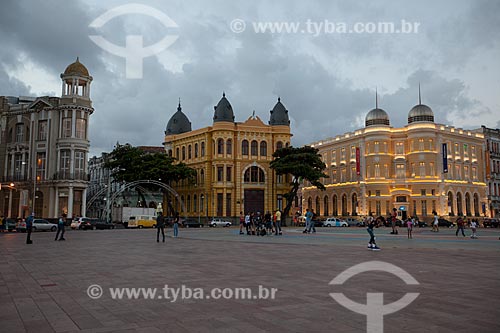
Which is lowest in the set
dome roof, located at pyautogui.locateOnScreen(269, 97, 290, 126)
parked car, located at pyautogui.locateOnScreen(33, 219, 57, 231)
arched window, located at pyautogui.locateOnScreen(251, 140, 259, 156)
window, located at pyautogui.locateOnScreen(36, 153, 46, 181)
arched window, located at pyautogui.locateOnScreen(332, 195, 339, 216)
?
parked car, located at pyautogui.locateOnScreen(33, 219, 57, 231)

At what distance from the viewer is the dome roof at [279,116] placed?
236 ft

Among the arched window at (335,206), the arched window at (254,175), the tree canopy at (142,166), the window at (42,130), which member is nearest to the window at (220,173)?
the arched window at (254,175)

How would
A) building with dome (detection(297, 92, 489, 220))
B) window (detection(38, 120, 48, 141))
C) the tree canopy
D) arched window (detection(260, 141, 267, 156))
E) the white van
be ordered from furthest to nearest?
1. building with dome (detection(297, 92, 489, 220))
2. arched window (detection(260, 141, 267, 156))
3. the tree canopy
4. the white van
5. window (detection(38, 120, 48, 141))

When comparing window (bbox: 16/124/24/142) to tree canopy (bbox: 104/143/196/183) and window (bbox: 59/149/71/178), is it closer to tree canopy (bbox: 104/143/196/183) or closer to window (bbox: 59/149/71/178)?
window (bbox: 59/149/71/178)

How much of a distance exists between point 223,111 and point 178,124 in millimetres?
14174

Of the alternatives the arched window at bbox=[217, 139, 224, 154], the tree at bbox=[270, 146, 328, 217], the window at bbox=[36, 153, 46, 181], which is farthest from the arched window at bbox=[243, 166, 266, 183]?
the window at bbox=[36, 153, 46, 181]

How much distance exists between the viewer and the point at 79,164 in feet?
181

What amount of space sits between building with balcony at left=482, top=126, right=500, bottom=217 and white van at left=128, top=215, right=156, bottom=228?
60336 mm

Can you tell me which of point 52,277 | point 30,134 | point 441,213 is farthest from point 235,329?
point 441,213

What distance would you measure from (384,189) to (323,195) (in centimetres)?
1618

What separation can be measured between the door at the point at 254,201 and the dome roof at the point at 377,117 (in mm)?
25499

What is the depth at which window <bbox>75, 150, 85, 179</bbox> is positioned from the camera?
54750mm

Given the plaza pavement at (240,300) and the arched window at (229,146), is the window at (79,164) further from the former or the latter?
the plaza pavement at (240,300)

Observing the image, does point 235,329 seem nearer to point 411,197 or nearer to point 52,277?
point 52,277
